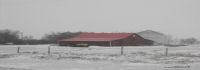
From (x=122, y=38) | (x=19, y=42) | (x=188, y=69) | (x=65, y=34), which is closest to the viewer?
(x=188, y=69)

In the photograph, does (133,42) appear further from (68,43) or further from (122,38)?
(68,43)

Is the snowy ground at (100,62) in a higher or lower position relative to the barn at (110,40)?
lower

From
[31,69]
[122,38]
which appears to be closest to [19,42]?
[122,38]

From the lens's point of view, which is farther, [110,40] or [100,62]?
[110,40]

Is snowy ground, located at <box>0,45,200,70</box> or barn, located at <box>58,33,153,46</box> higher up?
barn, located at <box>58,33,153,46</box>

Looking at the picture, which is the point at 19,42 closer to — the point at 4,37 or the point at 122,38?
the point at 4,37

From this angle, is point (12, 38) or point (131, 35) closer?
point (131, 35)

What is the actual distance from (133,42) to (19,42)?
38.0 meters

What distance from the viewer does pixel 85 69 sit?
45.6ft

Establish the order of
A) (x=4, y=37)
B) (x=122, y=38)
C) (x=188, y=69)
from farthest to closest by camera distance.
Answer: (x=4, y=37)
(x=122, y=38)
(x=188, y=69)

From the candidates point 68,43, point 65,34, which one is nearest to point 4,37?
point 65,34

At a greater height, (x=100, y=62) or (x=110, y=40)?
(x=110, y=40)

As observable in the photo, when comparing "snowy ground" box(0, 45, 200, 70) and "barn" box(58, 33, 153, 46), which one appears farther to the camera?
"barn" box(58, 33, 153, 46)

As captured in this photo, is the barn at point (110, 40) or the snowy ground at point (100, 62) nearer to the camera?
the snowy ground at point (100, 62)
